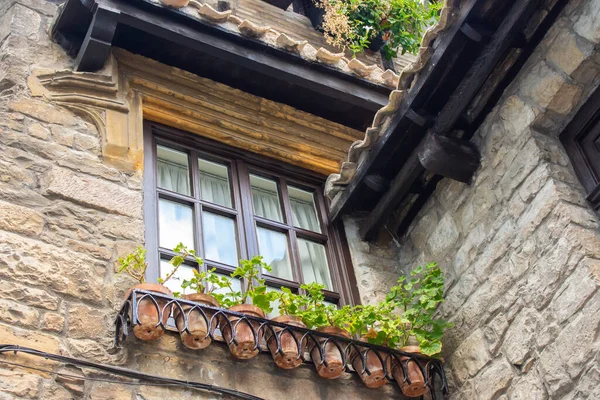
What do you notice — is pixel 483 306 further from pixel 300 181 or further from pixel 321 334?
pixel 300 181

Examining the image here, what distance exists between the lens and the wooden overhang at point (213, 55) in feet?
16.1

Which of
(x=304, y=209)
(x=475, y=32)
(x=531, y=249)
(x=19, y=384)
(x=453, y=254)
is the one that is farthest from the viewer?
(x=304, y=209)

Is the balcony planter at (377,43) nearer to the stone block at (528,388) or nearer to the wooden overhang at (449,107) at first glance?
the wooden overhang at (449,107)

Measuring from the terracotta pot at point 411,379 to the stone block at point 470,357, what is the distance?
0.20m

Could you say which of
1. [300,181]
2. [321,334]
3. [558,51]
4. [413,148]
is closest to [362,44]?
[300,181]

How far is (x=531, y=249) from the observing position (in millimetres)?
3982

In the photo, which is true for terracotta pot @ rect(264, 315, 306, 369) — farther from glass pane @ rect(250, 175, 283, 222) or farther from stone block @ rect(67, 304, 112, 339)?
glass pane @ rect(250, 175, 283, 222)

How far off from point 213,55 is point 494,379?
104 inches

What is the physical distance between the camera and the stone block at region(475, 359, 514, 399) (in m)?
3.91

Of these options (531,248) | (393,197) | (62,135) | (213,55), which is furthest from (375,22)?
(531,248)

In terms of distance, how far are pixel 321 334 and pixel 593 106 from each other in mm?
1802

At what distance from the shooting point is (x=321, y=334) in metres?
4.07

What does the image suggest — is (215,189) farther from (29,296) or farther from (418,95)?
(29,296)

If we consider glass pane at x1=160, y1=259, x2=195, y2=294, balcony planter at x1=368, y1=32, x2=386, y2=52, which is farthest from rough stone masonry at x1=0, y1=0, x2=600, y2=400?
balcony planter at x1=368, y1=32, x2=386, y2=52
